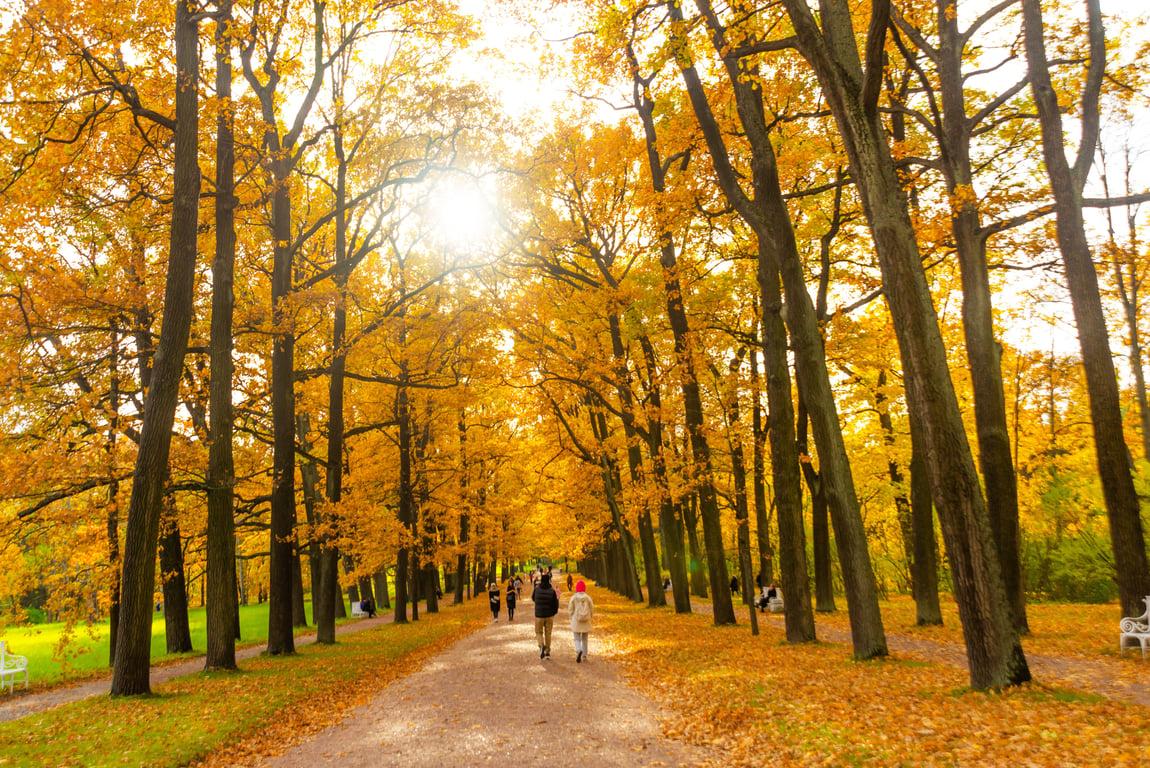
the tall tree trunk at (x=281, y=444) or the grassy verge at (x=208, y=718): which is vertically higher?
the tall tree trunk at (x=281, y=444)

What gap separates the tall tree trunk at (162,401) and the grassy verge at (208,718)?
843mm

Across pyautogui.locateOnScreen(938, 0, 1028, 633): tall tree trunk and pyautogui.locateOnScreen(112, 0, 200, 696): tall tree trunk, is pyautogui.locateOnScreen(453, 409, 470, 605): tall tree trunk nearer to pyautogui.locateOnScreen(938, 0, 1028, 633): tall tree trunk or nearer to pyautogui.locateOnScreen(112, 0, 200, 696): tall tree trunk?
pyautogui.locateOnScreen(112, 0, 200, 696): tall tree trunk

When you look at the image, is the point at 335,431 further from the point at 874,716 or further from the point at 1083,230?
the point at 1083,230

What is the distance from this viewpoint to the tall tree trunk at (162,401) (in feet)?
34.5

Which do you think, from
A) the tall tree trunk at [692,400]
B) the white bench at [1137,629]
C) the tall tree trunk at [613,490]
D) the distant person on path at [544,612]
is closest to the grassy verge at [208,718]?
the distant person on path at [544,612]

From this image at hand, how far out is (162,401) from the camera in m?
11.2

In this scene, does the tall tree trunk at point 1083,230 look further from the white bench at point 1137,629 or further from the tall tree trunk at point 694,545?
the tall tree trunk at point 694,545

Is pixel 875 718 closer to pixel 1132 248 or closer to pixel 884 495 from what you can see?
pixel 1132 248

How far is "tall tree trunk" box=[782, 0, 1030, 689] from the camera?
7.04 meters

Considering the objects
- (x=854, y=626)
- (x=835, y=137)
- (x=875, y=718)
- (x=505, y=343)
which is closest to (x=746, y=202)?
(x=835, y=137)

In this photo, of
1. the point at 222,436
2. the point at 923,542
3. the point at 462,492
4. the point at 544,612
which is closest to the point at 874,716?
the point at 544,612

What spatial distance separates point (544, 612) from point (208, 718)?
744 cm

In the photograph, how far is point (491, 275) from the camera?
20891mm

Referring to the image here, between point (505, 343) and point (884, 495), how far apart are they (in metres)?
15.1
